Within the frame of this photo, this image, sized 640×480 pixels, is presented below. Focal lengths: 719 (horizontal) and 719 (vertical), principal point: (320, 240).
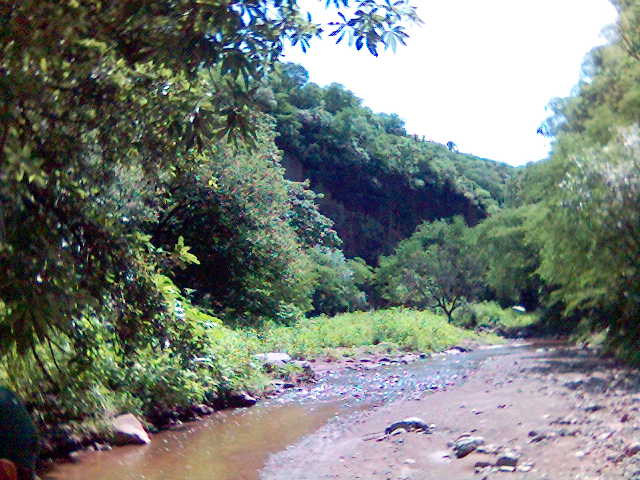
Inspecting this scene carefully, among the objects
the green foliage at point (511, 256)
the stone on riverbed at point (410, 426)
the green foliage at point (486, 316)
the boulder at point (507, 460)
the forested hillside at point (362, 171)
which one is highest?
the forested hillside at point (362, 171)

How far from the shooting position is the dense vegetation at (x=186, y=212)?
4434 mm

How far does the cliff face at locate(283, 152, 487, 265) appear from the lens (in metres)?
65.9

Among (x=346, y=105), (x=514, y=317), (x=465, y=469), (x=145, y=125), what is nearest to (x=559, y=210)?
(x=465, y=469)

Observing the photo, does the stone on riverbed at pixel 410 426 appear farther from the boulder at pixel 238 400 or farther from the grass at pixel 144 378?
the boulder at pixel 238 400

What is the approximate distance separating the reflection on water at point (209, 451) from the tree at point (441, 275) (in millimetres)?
35160

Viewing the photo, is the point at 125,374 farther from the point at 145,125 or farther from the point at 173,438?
the point at 145,125

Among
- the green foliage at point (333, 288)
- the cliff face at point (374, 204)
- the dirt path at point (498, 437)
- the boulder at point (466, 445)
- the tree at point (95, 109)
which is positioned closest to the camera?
the tree at point (95, 109)

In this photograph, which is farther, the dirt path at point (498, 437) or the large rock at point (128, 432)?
the large rock at point (128, 432)

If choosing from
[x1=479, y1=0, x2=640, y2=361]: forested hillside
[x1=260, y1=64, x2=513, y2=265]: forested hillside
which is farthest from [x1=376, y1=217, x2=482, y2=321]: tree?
[x1=479, y1=0, x2=640, y2=361]: forested hillside

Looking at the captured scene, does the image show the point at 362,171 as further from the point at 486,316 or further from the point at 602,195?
the point at 602,195

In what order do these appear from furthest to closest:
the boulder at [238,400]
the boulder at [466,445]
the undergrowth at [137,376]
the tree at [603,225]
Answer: the tree at [603,225] → the boulder at [238,400] → the boulder at [466,445] → the undergrowth at [137,376]

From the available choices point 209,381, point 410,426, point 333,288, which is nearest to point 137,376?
point 209,381

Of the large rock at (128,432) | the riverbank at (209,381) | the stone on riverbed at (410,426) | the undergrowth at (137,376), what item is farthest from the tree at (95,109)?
the stone on riverbed at (410,426)

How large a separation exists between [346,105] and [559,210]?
5957 cm
